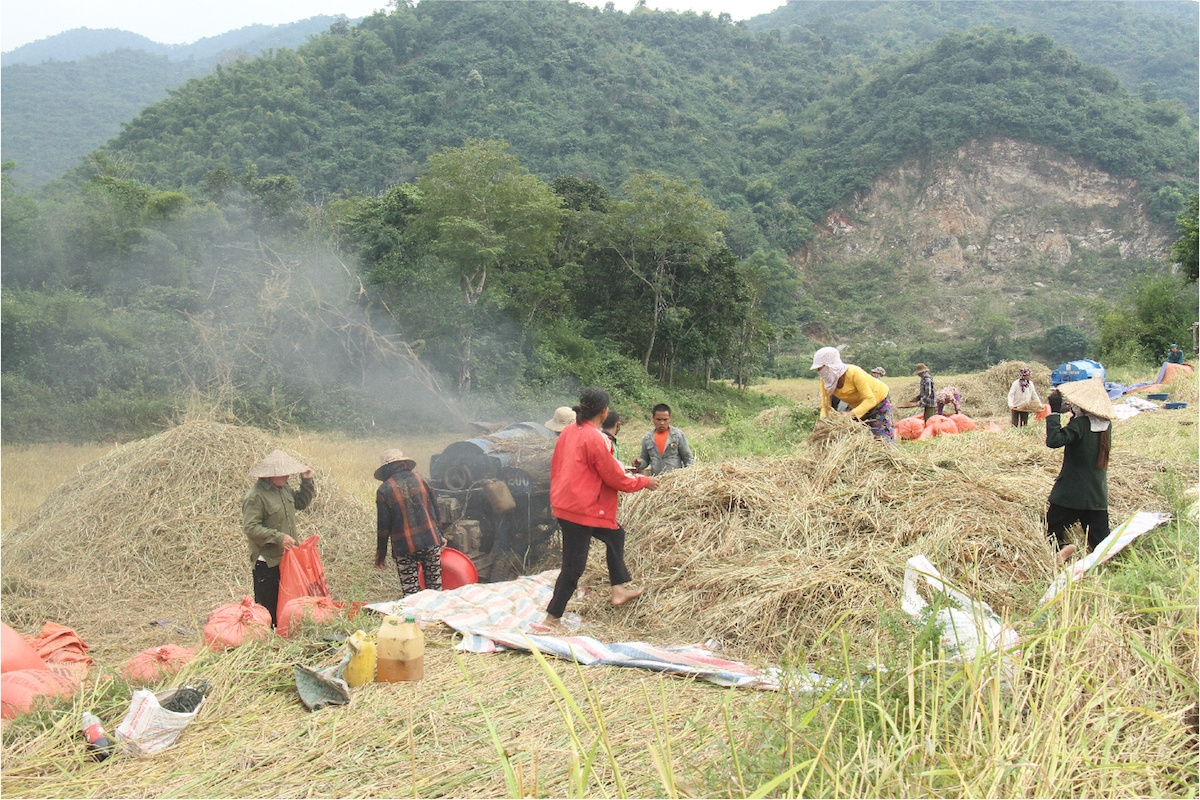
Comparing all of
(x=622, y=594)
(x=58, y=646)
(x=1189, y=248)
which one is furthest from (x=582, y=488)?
(x=1189, y=248)

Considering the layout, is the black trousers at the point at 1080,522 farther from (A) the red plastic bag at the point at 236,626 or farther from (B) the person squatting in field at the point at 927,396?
(B) the person squatting in field at the point at 927,396

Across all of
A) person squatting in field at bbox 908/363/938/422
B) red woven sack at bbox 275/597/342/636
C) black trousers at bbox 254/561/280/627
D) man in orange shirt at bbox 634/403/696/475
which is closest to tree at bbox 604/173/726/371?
person squatting in field at bbox 908/363/938/422

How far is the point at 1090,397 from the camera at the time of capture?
4.18m

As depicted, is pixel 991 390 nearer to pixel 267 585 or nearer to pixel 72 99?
pixel 267 585

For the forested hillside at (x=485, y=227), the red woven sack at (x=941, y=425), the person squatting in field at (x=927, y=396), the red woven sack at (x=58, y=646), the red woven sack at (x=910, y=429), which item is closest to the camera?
the red woven sack at (x=58, y=646)

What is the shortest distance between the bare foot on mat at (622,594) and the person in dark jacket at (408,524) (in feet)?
4.44

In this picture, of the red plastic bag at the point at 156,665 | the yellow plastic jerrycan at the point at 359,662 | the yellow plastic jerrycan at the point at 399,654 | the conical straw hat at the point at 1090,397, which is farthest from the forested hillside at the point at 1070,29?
the red plastic bag at the point at 156,665

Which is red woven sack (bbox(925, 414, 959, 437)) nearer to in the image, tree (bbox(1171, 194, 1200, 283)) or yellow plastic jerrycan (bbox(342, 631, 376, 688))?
yellow plastic jerrycan (bbox(342, 631, 376, 688))

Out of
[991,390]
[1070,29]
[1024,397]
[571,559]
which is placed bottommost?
[991,390]

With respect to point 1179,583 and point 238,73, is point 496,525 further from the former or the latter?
point 238,73

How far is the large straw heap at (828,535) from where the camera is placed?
396cm

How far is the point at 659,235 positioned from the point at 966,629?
2176cm

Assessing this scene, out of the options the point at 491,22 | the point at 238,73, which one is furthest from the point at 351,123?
the point at 491,22

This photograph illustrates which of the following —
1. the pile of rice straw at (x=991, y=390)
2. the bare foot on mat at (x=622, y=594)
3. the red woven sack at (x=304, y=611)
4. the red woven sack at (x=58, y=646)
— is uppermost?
the red woven sack at (x=304, y=611)
